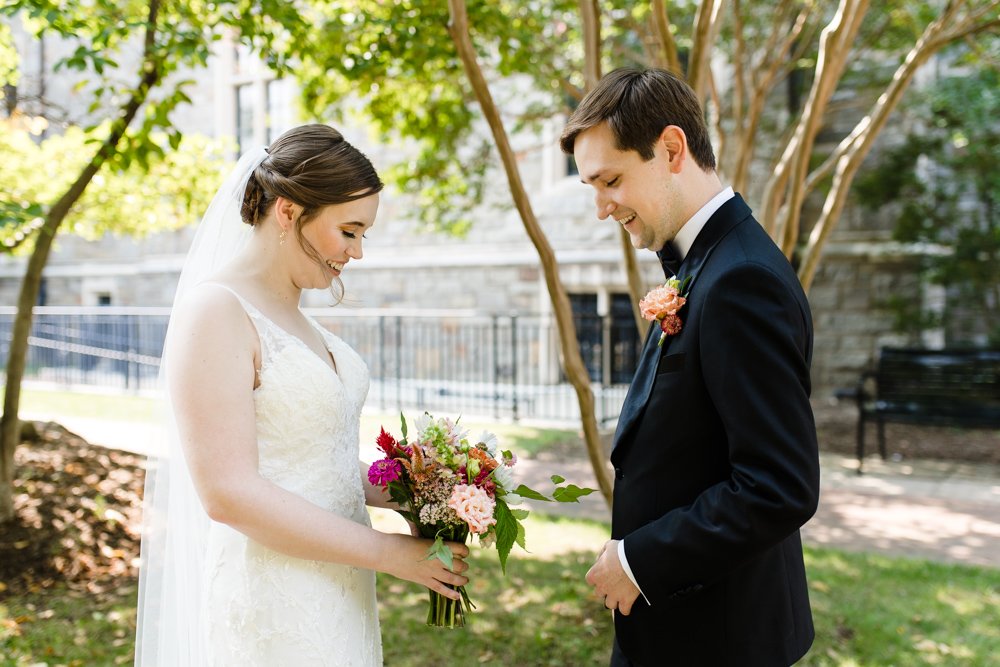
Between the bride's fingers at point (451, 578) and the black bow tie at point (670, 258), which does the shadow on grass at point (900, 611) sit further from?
the black bow tie at point (670, 258)

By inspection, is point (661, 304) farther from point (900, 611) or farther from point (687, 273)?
point (900, 611)

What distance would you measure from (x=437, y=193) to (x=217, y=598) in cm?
742

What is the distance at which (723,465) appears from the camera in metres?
1.95

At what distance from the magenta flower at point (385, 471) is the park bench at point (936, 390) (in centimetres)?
749

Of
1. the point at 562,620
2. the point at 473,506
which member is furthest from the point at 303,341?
the point at 562,620

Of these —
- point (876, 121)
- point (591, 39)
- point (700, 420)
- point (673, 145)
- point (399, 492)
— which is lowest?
point (399, 492)

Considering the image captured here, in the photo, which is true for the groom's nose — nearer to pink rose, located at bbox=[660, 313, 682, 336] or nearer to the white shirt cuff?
pink rose, located at bbox=[660, 313, 682, 336]

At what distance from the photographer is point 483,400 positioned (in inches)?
496

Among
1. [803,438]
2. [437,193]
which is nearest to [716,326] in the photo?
[803,438]

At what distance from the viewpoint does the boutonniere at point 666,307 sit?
1.99 meters

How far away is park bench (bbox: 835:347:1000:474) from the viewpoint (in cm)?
863

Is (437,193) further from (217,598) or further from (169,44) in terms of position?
(217,598)

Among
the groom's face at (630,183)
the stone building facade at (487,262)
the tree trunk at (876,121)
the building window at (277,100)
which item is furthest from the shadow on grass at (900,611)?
the building window at (277,100)

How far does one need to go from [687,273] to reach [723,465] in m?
0.49
